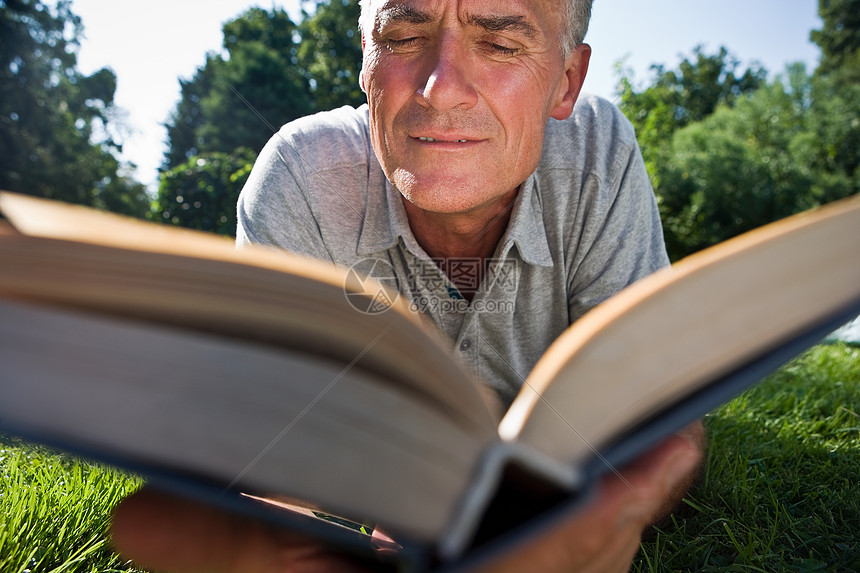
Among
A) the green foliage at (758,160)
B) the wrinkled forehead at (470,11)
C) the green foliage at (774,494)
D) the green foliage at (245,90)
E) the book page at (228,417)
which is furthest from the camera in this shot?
the green foliage at (245,90)

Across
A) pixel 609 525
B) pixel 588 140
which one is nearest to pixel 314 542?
pixel 609 525

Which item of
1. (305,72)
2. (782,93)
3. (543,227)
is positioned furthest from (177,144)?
(543,227)

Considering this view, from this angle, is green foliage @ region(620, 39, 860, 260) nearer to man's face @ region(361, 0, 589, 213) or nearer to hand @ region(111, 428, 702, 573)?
man's face @ region(361, 0, 589, 213)

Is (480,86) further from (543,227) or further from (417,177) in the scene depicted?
(543,227)

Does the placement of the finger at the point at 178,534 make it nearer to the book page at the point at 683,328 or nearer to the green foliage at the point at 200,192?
the book page at the point at 683,328

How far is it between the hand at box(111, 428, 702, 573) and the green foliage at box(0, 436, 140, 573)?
0.61m

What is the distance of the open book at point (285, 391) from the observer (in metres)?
0.57

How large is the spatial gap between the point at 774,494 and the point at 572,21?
4.83 ft

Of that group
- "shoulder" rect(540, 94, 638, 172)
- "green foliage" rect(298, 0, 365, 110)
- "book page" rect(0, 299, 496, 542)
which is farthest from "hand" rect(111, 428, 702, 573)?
"green foliage" rect(298, 0, 365, 110)

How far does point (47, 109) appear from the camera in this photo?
853 inches

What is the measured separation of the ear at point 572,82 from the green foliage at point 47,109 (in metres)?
22.4

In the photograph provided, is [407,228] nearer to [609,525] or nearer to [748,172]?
[609,525]

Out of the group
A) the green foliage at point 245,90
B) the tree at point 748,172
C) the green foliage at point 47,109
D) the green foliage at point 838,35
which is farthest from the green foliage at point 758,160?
the green foliage at point 47,109

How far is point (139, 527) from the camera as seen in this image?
731 millimetres
